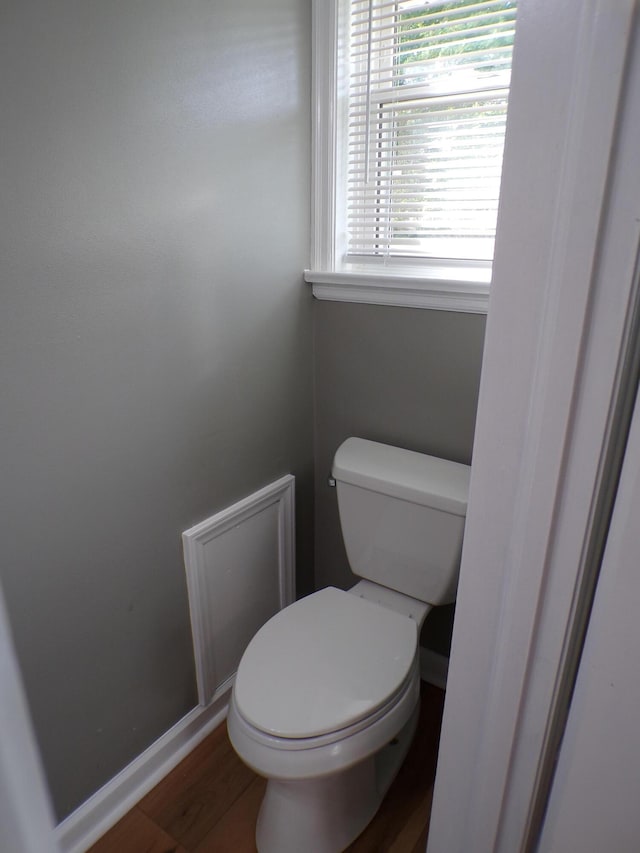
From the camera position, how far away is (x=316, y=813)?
1.25m

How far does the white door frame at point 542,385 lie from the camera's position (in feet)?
1.28

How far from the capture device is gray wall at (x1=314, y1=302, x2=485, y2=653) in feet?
4.82

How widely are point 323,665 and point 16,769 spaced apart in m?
1.02

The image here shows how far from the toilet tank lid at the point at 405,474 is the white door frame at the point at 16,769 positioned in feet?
3.74

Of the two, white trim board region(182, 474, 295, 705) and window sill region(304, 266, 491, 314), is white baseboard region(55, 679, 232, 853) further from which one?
window sill region(304, 266, 491, 314)

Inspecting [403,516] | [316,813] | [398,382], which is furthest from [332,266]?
[316,813]

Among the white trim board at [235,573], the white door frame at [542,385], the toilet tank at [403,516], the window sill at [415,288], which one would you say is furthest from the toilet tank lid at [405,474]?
the white door frame at [542,385]

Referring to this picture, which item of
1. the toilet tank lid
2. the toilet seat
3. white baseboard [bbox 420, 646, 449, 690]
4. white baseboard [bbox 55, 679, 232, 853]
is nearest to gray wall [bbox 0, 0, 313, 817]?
white baseboard [bbox 55, 679, 232, 853]

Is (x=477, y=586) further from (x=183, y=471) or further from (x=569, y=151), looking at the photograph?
(x=183, y=471)

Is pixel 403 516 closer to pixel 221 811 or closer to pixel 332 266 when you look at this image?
pixel 332 266

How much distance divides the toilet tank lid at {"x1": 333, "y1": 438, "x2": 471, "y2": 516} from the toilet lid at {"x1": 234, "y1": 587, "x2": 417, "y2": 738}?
1.00 ft

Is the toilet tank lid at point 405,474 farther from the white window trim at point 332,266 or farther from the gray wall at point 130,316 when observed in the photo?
the white window trim at point 332,266

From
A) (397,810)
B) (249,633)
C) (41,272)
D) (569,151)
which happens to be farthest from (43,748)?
(569,151)

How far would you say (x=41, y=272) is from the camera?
3.23ft
